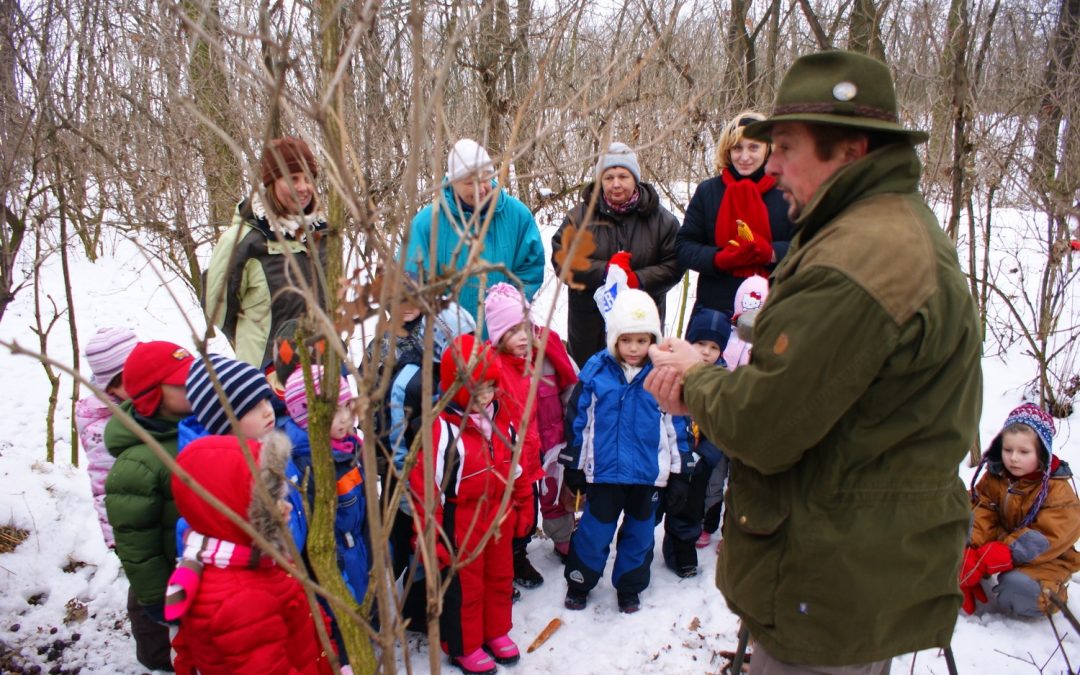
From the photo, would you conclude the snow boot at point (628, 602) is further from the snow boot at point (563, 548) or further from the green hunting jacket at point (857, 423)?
the green hunting jacket at point (857, 423)

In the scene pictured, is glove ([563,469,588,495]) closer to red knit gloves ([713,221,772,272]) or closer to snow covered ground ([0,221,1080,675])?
snow covered ground ([0,221,1080,675])

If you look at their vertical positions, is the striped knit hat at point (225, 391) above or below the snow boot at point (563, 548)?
above

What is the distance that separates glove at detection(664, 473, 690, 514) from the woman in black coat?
1113 mm

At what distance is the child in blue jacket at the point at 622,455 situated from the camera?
3139 millimetres

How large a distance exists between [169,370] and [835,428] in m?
2.25

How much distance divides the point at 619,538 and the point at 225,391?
76.9 inches

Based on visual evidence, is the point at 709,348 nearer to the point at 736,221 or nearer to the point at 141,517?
the point at 736,221

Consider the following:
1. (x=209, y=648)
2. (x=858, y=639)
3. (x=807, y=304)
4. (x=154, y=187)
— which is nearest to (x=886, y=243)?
(x=807, y=304)

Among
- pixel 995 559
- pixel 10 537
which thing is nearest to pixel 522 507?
pixel 995 559

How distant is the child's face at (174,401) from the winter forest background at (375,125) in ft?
1.48

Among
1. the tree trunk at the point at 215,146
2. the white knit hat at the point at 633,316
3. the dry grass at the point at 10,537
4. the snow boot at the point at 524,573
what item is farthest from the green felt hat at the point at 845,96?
the tree trunk at the point at 215,146

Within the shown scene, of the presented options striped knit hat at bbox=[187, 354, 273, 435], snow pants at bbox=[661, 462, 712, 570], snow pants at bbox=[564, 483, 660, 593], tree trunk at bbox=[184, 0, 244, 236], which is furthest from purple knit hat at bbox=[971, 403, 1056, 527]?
tree trunk at bbox=[184, 0, 244, 236]

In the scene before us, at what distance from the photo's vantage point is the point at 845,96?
1404mm

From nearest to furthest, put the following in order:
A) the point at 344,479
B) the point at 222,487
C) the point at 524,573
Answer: the point at 222,487, the point at 344,479, the point at 524,573
